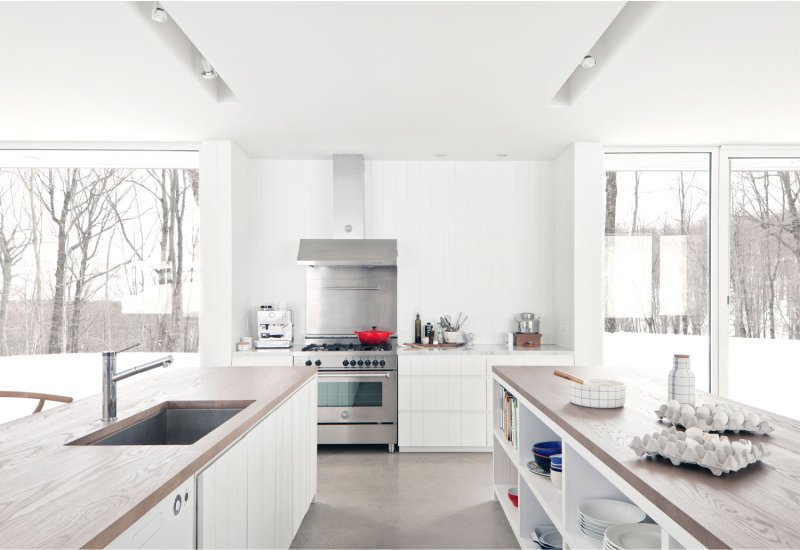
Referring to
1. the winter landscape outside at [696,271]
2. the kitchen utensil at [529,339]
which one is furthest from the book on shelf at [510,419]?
the winter landscape outside at [696,271]

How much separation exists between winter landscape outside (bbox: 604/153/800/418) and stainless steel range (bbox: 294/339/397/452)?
6.98 ft

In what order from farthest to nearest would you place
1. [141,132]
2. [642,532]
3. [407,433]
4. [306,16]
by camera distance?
[407,433], [141,132], [306,16], [642,532]

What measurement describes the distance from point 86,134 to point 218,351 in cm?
203

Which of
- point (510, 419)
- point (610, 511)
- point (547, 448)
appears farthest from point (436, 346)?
point (610, 511)

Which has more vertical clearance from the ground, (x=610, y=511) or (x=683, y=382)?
(x=683, y=382)

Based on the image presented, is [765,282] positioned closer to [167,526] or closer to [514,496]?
[514,496]

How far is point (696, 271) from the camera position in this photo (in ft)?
16.7

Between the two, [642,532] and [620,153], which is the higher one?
[620,153]

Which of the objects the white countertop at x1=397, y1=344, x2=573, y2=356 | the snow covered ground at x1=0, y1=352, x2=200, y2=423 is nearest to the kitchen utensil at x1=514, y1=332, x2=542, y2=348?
the white countertop at x1=397, y1=344, x2=573, y2=356

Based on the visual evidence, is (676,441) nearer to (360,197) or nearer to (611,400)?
(611,400)

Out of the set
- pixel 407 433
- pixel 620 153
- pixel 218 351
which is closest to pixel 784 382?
pixel 620 153

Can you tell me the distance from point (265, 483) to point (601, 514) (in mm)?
1347

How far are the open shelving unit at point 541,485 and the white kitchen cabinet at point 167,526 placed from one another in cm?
120

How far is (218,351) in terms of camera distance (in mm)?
4637
